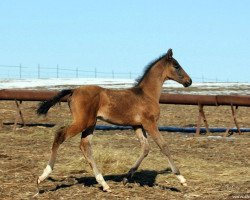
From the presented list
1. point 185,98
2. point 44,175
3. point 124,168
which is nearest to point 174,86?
point 185,98

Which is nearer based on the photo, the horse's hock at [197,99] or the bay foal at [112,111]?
the bay foal at [112,111]

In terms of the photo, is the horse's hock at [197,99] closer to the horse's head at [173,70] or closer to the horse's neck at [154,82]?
the horse's head at [173,70]

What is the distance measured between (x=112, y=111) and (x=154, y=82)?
4.29ft

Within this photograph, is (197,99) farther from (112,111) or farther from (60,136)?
(60,136)

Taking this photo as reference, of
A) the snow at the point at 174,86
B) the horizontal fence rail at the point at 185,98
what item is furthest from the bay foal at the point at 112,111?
the snow at the point at 174,86

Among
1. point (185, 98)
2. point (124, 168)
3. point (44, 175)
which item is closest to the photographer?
point (44, 175)

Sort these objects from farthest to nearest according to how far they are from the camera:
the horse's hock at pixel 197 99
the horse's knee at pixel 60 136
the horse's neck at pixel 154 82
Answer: the horse's hock at pixel 197 99 → the horse's neck at pixel 154 82 → the horse's knee at pixel 60 136

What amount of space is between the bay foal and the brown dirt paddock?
1.23 feet

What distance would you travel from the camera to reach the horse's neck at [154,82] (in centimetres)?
1048

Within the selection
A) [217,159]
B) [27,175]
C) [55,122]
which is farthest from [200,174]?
[55,122]

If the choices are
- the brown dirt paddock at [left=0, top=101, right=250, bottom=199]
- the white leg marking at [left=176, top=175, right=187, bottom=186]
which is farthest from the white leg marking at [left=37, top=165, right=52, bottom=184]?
the white leg marking at [left=176, top=175, right=187, bottom=186]

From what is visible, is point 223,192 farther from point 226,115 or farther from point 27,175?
point 226,115

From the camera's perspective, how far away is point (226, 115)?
25.1 metres

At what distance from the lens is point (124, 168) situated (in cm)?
1142
